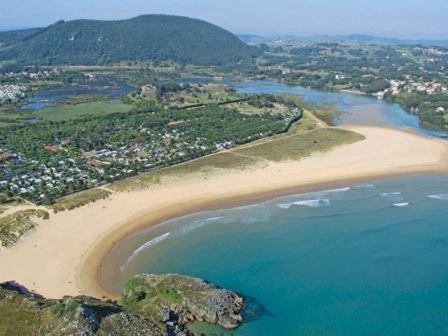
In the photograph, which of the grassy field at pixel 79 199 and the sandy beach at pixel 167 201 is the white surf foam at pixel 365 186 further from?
the grassy field at pixel 79 199

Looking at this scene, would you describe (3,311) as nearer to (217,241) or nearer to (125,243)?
(125,243)

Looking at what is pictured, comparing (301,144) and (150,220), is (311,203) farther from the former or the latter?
(301,144)

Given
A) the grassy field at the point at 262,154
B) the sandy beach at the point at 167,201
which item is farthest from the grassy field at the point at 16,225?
the grassy field at the point at 262,154

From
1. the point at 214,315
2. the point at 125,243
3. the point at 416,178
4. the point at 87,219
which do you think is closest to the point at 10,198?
the point at 87,219

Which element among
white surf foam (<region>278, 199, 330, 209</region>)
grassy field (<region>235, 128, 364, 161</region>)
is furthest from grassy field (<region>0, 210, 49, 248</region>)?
grassy field (<region>235, 128, 364, 161</region>)

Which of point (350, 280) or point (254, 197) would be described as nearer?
point (350, 280)

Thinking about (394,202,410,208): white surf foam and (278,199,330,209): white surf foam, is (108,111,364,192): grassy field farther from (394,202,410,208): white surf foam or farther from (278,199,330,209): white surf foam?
(394,202,410,208): white surf foam
